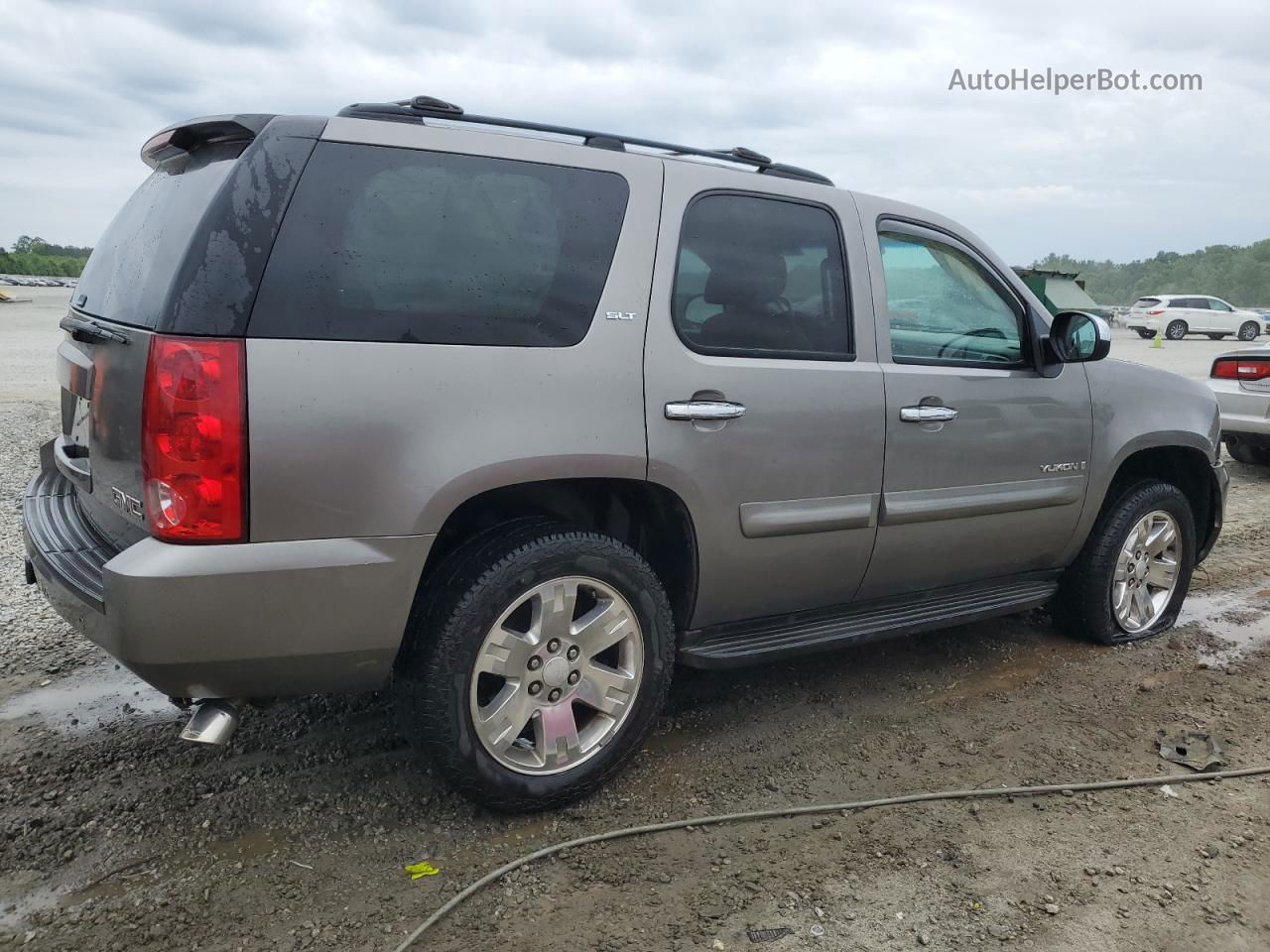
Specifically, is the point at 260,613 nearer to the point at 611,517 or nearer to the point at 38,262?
the point at 611,517

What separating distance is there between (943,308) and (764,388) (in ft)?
3.35

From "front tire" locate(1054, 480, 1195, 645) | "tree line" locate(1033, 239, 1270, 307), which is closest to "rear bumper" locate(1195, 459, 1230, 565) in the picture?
"front tire" locate(1054, 480, 1195, 645)

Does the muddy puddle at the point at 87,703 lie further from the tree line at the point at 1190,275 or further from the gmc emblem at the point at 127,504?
the tree line at the point at 1190,275

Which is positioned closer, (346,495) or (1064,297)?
(346,495)

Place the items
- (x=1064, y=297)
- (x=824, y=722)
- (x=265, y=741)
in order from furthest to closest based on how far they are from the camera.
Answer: (x=1064, y=297), (x=824, y=722), (x=265, y=741)

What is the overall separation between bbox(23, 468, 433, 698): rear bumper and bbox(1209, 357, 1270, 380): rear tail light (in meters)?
7.89

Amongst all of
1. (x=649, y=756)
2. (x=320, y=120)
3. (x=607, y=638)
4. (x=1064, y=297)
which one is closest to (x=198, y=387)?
(x=320, y=120)

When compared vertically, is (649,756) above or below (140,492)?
below

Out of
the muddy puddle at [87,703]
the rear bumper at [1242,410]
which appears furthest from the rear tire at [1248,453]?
the muddy puddle at [87,703]

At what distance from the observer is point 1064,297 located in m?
23.3

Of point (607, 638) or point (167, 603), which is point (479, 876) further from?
point (167, 603)

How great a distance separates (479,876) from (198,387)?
141 cm

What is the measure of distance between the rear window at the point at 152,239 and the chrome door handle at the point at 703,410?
1.33 m

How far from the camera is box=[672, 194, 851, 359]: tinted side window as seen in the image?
3055mm
